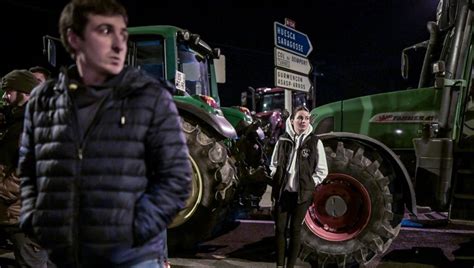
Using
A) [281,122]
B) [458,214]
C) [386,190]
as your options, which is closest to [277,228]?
[386,190]

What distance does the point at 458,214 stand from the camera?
538 centimetres

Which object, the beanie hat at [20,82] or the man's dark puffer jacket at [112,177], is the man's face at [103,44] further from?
the beanie hat at [20,82]

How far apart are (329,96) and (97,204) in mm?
45218

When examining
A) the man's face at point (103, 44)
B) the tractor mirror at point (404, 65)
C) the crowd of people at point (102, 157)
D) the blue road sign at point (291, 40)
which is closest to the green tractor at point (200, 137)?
the blue road sign at point (291, 40)

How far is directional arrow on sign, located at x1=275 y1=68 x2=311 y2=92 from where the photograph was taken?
8.30m

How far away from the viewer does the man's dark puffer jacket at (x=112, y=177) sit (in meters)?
1.82

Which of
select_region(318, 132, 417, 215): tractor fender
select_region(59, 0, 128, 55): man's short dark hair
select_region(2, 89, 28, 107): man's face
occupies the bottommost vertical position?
select_region(318, 132, 417, 215): tractor fender

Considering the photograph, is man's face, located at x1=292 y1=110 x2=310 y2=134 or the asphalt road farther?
the asphalt road

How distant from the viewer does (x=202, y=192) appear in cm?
585

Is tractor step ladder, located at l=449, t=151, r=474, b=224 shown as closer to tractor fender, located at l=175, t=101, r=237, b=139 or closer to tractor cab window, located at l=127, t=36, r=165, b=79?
tractor fender, located at l=175, t=101, r=237, b=139

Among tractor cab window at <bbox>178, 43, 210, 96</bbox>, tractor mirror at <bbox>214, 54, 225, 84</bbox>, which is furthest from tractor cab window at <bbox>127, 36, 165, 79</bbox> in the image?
tractor mirror at <bbox>214, 54, 225, 84</bbox>

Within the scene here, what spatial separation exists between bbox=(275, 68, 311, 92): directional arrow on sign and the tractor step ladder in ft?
11.3

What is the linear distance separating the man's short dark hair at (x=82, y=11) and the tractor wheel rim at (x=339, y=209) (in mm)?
4167

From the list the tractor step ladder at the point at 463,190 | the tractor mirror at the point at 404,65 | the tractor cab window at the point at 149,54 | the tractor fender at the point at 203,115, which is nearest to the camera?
the tractor step ladder at the point at 463,190
